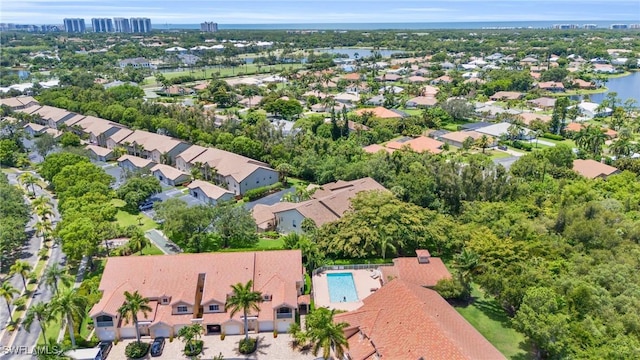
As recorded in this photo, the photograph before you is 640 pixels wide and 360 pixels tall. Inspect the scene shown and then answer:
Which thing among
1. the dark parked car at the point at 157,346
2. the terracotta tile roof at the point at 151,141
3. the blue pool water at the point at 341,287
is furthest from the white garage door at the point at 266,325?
the terracotta tile roof at the point at 151,141

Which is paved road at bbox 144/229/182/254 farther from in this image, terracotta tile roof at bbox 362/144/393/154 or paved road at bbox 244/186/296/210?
terracotta tile roof at bbox 362/144/393/154

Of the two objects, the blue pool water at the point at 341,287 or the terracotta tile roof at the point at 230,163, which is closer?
the blue pool water at the point at 341,287

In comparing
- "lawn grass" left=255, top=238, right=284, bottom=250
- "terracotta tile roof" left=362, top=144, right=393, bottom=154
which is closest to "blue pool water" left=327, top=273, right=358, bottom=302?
"lawn grass" left=255, top=238, right=284, bottom=250

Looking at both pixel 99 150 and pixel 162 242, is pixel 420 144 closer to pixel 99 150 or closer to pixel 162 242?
pixel 162 242

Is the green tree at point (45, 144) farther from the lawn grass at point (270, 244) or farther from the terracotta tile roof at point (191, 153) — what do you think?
the lawn grass at point (270, 244)

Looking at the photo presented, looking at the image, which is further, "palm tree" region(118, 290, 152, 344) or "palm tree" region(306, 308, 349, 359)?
"palm tree" region(118, 290, 152, 344)

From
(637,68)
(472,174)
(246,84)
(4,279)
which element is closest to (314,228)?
(472,174)
